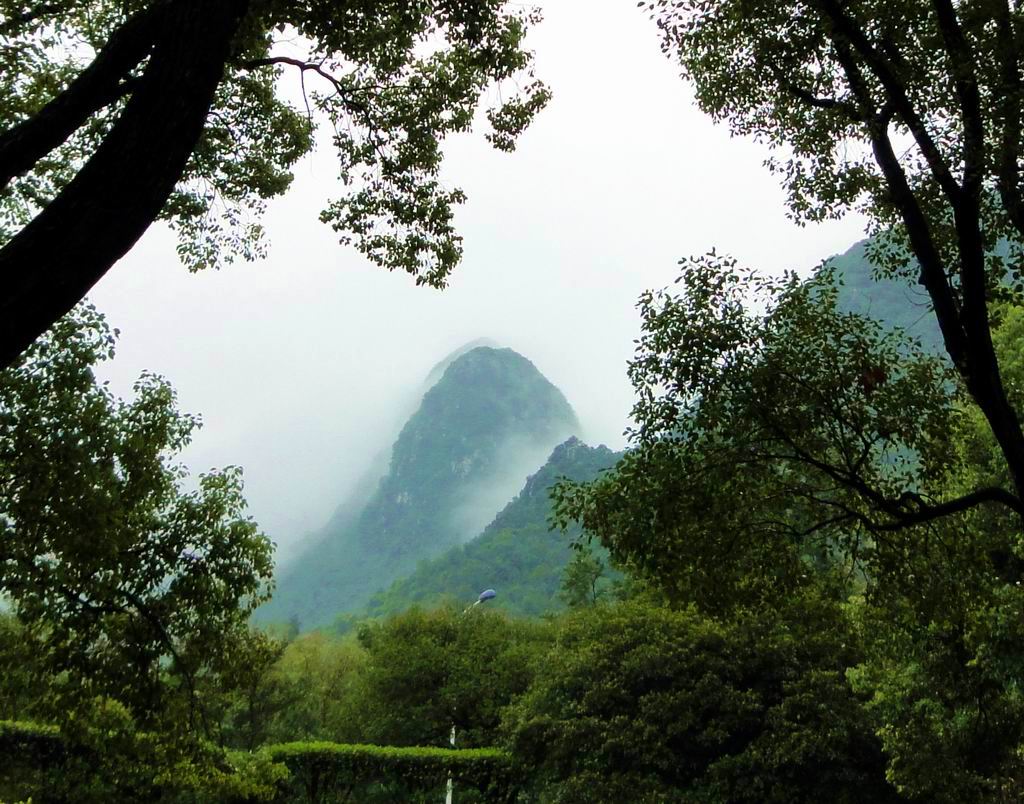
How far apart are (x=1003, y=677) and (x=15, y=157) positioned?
1511 centimetres

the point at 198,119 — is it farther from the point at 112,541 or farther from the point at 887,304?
the point at 887,304

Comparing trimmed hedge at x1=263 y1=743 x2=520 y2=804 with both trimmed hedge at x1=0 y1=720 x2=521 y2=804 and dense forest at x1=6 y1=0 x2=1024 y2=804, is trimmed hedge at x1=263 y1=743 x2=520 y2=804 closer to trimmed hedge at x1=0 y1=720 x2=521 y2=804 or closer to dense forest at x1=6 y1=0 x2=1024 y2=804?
trimmed hedge at x1=0 y1=720 x2=521 y2=804

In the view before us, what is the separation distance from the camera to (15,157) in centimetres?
342

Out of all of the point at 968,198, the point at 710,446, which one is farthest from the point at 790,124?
the point at 710,446

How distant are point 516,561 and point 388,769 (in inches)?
2389

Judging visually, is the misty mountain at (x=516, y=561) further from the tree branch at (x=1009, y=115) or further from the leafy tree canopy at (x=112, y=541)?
the tree branch at (x=1009, y=115)

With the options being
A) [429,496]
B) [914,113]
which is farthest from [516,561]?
[429,496]

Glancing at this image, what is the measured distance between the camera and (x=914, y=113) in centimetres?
696

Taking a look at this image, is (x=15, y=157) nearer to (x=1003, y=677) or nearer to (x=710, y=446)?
(x=710, y=446)

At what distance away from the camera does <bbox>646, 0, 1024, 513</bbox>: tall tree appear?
253 inches

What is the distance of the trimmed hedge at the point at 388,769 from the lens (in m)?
22.9

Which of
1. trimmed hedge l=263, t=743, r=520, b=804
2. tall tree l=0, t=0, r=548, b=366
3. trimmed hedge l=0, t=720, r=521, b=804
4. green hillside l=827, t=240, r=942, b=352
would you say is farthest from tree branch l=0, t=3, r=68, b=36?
green hillside l=827, t=240, r=942, b=352

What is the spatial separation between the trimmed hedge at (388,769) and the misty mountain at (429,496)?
112 m

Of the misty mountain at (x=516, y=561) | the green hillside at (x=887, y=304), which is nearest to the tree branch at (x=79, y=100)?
the green hillside at (x=887, y=304)
